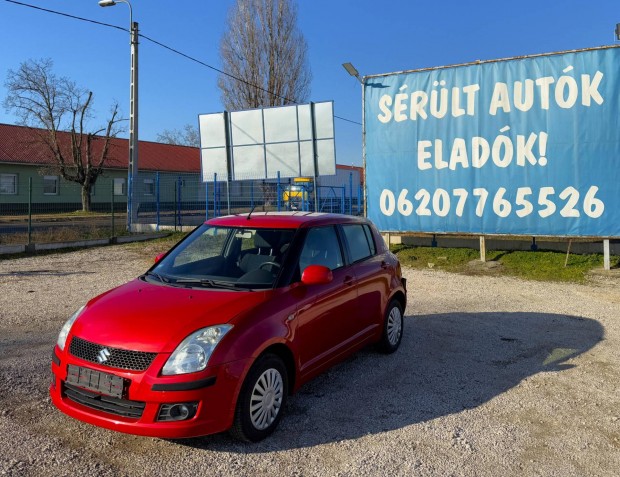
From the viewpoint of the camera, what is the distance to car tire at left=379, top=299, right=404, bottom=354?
5.70 metres

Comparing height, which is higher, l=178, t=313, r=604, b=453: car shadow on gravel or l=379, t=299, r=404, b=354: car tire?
l=379, t=299, r=404, b=354: car tire

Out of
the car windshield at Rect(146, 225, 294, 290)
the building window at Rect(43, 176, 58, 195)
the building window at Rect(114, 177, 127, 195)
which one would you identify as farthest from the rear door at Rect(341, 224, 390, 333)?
the building window at Rect(114, 177, 127, 195)

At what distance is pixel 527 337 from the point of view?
21.9 feet

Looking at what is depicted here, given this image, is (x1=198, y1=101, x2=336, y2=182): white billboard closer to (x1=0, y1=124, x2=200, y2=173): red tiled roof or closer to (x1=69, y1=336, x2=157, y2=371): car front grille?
(x1=69, y1=336, x2=157, y2=371): car front grille

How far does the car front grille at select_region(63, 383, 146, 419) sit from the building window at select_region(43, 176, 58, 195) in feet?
111

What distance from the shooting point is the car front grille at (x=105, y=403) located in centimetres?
337

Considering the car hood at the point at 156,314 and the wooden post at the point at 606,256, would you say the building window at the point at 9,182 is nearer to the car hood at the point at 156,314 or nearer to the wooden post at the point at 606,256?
the wooden post at the point at 606,256

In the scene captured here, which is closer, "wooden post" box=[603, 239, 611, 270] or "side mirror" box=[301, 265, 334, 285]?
"side mirror" box=[301, 265, 334, 285]

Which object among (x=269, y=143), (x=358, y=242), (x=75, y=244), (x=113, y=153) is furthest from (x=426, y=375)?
(x=113, y=153)

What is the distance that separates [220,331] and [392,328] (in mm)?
2773

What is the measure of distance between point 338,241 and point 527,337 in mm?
3045

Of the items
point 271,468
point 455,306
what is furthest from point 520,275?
point 271,468

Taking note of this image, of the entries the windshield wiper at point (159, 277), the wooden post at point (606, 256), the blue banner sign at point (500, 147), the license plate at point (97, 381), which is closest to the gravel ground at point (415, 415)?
the license plate at point (97, 381)

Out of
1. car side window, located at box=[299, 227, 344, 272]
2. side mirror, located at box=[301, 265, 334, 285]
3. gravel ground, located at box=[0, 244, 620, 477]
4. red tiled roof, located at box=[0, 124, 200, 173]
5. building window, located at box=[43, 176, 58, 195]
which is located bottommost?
gravel ground, located at box=[0, 244, 620, 477]
